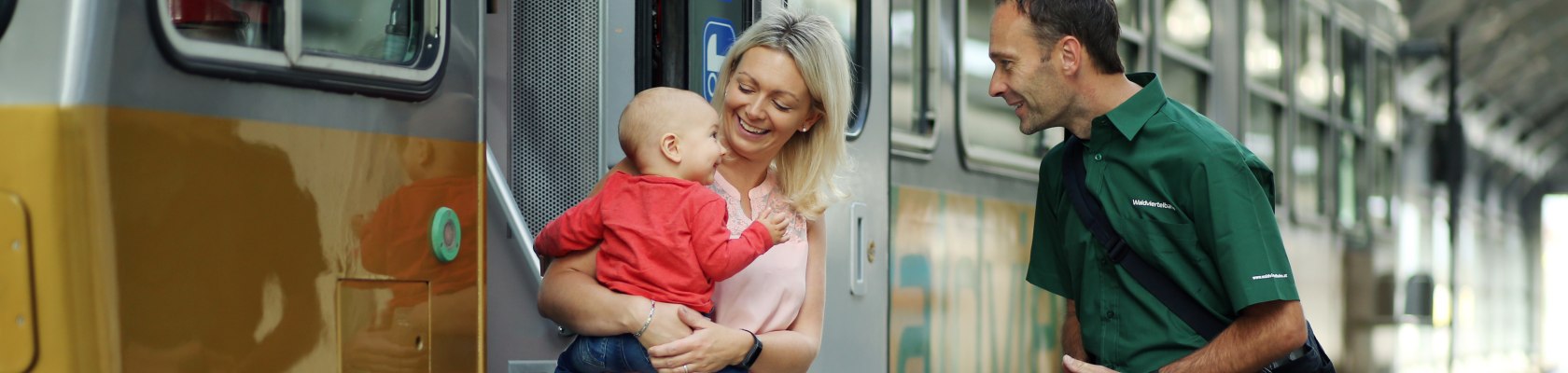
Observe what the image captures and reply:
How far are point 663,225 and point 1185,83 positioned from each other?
4946 mm

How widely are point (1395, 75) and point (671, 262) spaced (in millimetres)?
10281

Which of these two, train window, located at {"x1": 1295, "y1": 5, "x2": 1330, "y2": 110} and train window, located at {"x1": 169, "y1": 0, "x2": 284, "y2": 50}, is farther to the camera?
train window, located at {"x1": 1295, "y1": 5, "x2": 1330, "y2": 110}

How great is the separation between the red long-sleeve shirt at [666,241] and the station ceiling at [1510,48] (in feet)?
53.7

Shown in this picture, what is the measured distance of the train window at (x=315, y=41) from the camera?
6.92ft

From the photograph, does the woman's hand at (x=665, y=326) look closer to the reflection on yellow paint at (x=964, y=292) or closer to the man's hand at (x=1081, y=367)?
the man's hand at (x=1081, y=367)

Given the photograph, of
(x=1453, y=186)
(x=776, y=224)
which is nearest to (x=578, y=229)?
(x=776, y=224)

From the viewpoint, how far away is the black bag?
245 cm

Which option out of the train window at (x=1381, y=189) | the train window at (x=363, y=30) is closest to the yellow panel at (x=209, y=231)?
the train window at (x=363, y=30)

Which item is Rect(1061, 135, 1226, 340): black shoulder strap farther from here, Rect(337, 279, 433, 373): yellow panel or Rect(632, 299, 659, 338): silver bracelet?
Rect(337, 279, 433, 373): yellow panel

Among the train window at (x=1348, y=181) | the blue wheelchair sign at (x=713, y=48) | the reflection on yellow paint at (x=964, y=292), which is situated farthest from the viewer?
the train window at (x=1348, y=181)

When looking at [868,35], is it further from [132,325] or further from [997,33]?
[132,325]

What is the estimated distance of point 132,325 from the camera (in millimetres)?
1961

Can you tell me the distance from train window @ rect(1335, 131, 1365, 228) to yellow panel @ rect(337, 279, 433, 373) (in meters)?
8.18

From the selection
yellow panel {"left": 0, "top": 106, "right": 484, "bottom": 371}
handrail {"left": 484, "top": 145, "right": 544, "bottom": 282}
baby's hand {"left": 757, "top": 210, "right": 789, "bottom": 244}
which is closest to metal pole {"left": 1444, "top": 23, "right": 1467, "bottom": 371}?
handrail {"left": 484, "top": 145, "right": 544, "bottom": 282}
